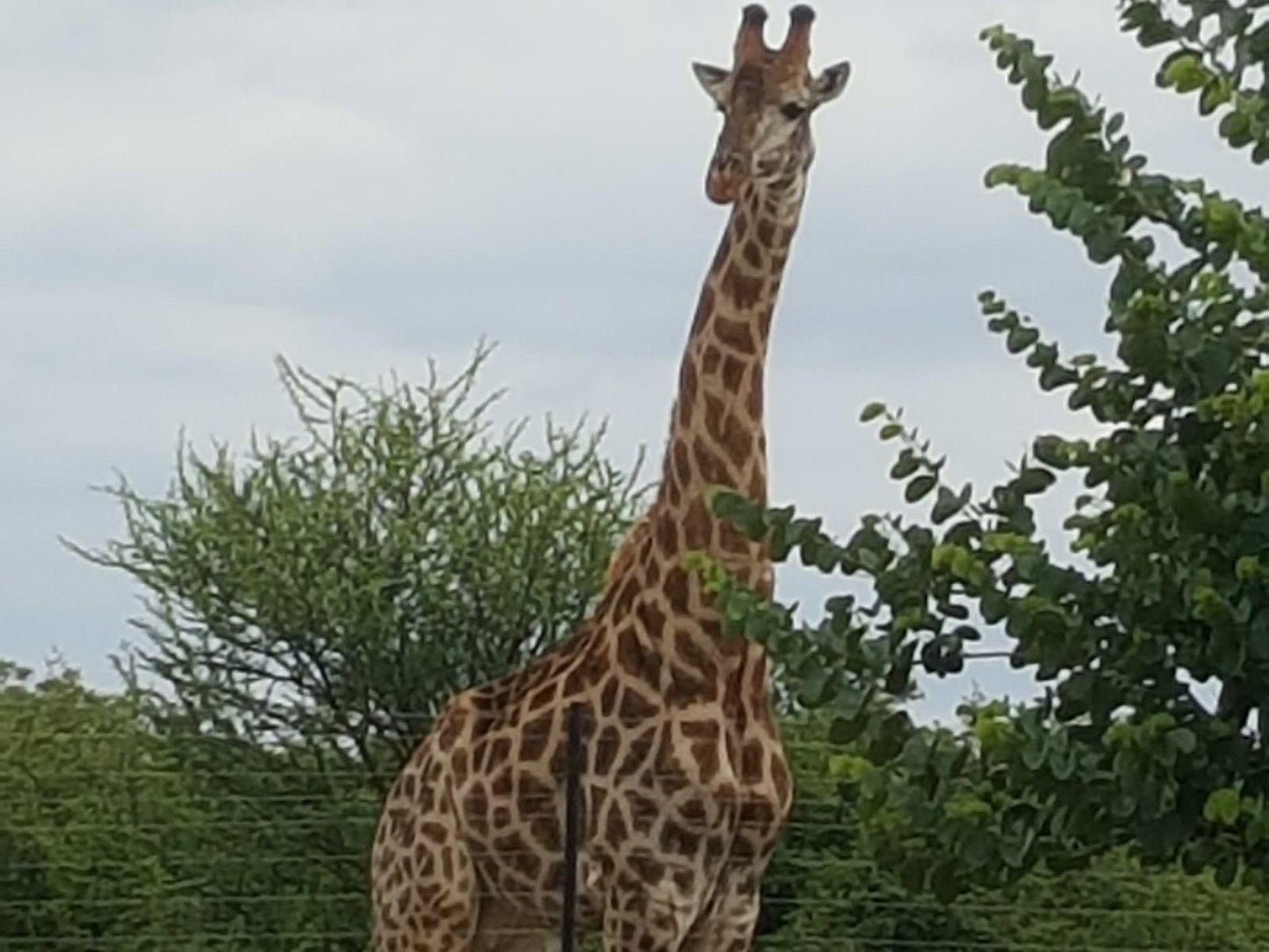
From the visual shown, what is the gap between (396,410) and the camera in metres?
13.2

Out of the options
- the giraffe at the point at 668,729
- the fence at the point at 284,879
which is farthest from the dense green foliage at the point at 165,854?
the giraffe at the point at 668,729

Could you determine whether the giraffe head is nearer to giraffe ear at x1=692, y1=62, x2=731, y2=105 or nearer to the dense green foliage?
giraffe ear at x1=692, y1=62, x2=731, y2=105

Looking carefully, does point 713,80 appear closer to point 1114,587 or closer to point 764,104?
point 764,104

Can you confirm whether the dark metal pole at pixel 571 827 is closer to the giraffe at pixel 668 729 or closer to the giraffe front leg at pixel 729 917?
the giraffe at pixel 668 729

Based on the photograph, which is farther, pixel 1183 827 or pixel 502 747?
pixel 502 747

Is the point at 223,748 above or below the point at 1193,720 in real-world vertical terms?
above

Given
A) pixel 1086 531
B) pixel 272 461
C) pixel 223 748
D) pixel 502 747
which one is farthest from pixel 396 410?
pixel 1086 531

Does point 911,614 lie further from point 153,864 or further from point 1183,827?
point 153,864

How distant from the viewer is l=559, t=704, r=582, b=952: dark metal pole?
8.54 meters

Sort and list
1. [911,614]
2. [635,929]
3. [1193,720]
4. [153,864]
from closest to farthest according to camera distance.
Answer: [1193,720] < [911,614] < [635,929] < [153,864]

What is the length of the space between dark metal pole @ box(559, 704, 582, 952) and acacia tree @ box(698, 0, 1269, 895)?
3.39m

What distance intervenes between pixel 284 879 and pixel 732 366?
415cm

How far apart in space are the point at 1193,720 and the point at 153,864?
8.55 meters

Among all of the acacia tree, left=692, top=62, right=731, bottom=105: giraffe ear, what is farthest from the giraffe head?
the acacia tree
